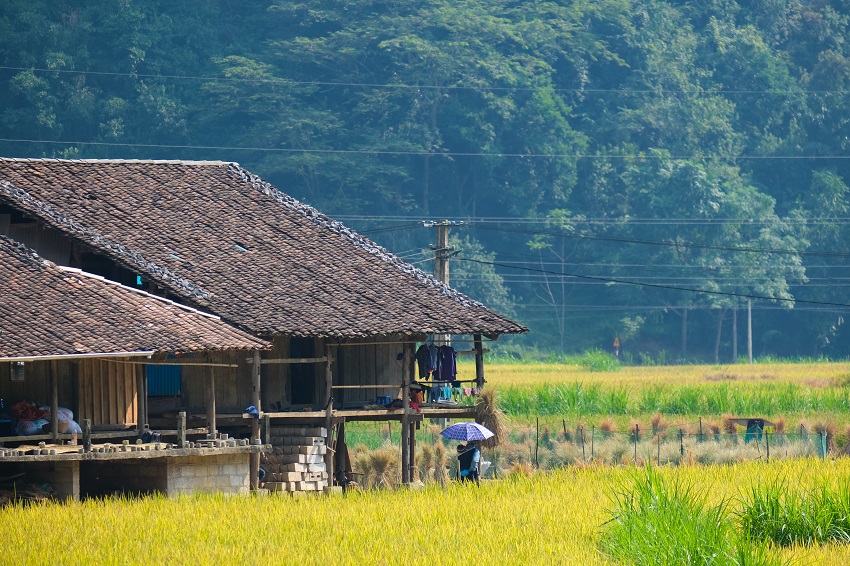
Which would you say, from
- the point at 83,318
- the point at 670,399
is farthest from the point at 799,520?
the point at 670,399

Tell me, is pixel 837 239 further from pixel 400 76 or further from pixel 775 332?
pixel 400 76

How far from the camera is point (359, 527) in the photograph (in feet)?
66.7

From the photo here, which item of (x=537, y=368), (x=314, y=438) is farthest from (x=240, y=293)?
(x=537, y=368)

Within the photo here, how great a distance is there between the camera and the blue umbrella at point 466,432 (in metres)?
27.2

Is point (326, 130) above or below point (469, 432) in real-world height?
above

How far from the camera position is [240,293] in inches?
1086

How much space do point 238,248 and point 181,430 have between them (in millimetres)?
5146

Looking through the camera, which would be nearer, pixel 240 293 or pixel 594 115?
pixel 240 293

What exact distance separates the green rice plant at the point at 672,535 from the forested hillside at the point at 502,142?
44.8 m

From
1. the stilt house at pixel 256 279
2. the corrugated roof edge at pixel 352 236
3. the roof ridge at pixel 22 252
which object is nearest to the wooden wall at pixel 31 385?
the roof ridge at pixel 22 252

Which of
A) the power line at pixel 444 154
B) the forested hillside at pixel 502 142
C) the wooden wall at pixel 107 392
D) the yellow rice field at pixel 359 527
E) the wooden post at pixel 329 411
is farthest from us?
the forested hillside at pixel 502 142

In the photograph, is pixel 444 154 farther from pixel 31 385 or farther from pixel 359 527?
pixel 359 527

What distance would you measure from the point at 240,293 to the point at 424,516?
766 centimetres

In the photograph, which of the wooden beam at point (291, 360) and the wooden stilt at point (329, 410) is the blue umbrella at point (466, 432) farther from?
the wooden beam at point (291, 360)
